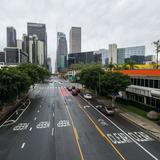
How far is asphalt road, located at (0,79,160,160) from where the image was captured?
1788 cm

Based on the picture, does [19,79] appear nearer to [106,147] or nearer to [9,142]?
[9,142]

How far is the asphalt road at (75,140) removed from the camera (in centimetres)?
1788

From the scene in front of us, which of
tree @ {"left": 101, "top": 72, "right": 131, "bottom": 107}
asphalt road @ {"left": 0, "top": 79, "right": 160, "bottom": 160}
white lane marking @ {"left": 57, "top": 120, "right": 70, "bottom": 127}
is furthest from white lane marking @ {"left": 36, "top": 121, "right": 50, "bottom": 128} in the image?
tree @ {"left": 101, "top": 72, "right": 131, "bottom": 107}

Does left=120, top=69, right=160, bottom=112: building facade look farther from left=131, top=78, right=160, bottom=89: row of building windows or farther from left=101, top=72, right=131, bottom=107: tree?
left=101, top=72, right=131, bottom=107: tree

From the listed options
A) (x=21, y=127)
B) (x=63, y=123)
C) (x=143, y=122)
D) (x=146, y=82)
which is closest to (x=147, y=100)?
(x=146, y=82)

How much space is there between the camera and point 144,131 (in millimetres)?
25375

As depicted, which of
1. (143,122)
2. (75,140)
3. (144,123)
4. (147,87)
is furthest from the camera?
(147,87)

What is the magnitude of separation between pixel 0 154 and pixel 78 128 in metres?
10.6

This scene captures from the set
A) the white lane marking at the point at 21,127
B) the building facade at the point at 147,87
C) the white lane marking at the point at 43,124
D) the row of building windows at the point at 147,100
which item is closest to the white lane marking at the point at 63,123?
the white lane marking at the point at 43,124

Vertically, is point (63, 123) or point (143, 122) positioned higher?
point (143, 122)

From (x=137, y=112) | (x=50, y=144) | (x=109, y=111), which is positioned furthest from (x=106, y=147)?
(x=137, y=112)

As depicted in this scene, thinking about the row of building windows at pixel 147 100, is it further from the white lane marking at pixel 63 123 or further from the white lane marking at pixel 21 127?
the white lane marking at pixel 21 127

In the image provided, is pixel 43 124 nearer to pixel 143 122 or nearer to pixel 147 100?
pixel 143 122

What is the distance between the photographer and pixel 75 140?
2161 cm
